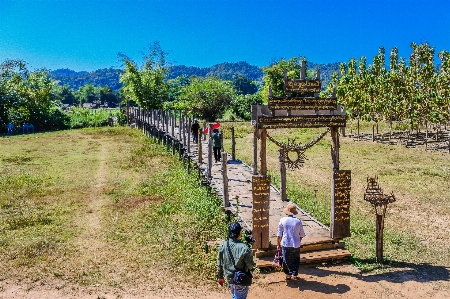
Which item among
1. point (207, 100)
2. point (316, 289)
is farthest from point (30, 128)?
point (316, 289)

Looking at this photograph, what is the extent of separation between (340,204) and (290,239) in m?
2.24

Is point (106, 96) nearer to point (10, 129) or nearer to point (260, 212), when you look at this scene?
point (10, 129)

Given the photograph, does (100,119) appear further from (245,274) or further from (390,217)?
(245,274)

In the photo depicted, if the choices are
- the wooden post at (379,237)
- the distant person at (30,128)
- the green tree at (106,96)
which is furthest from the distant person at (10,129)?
the green tree at (106,96)

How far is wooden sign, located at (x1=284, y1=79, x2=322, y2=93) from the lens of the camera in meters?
9.74

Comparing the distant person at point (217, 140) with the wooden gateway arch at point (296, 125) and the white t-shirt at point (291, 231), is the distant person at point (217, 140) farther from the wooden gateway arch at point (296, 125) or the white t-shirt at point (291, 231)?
the white t-shirt at point (291, 231)

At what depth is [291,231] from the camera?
8.74 metres

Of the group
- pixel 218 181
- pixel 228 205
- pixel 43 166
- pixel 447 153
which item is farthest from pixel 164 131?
pixel 447 153

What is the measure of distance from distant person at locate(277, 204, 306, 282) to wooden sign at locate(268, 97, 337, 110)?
240 centimetres

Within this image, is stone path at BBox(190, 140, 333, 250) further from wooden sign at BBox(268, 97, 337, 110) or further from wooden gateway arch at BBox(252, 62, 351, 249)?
wooden sign at BBox(268, 97, 337, 110)

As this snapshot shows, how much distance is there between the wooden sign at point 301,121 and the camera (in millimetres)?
9749

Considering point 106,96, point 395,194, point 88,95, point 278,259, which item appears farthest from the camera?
point 88,95

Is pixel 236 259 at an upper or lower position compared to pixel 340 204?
lower

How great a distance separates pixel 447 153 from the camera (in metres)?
25.4
